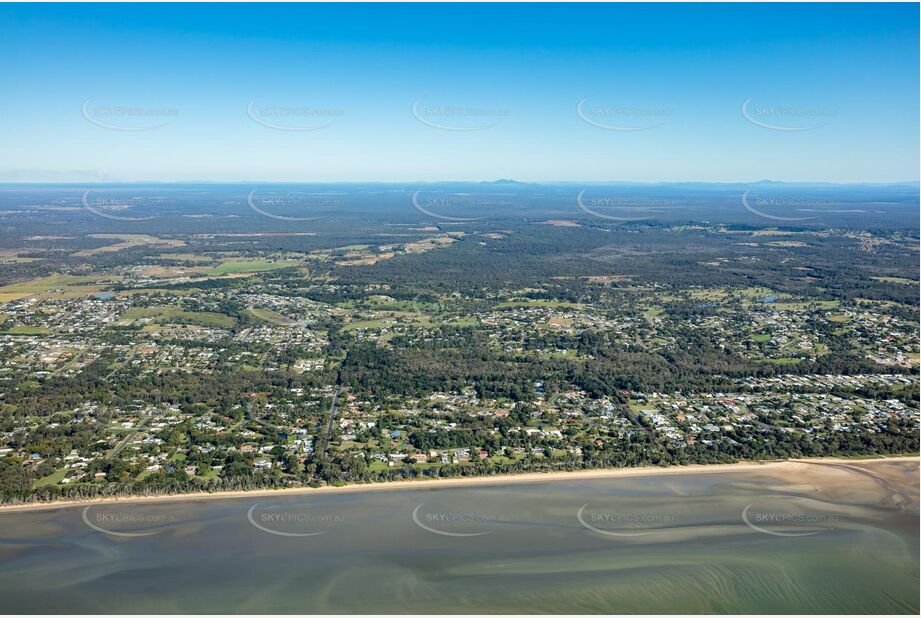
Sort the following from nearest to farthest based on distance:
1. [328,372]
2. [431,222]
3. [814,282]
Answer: [328,372]
[814,282]
[431,222]

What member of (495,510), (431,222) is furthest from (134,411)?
(431,222)

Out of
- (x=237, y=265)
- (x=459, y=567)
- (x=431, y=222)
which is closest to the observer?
(x=459, y=567)

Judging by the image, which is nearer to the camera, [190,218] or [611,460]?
[611,460]

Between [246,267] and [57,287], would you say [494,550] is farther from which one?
[246,267]

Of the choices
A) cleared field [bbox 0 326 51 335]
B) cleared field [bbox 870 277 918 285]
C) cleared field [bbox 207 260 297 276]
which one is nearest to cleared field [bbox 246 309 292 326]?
cleared field [bbox 0 326 51 335]

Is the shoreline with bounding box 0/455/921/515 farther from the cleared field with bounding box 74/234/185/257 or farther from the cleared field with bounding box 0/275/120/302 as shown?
the cleared field with bounding box 74/234/185/257

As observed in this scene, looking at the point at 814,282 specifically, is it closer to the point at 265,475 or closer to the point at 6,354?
the point at 265,475

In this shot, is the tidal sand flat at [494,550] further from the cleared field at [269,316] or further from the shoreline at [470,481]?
the cleared field at [269,316]
